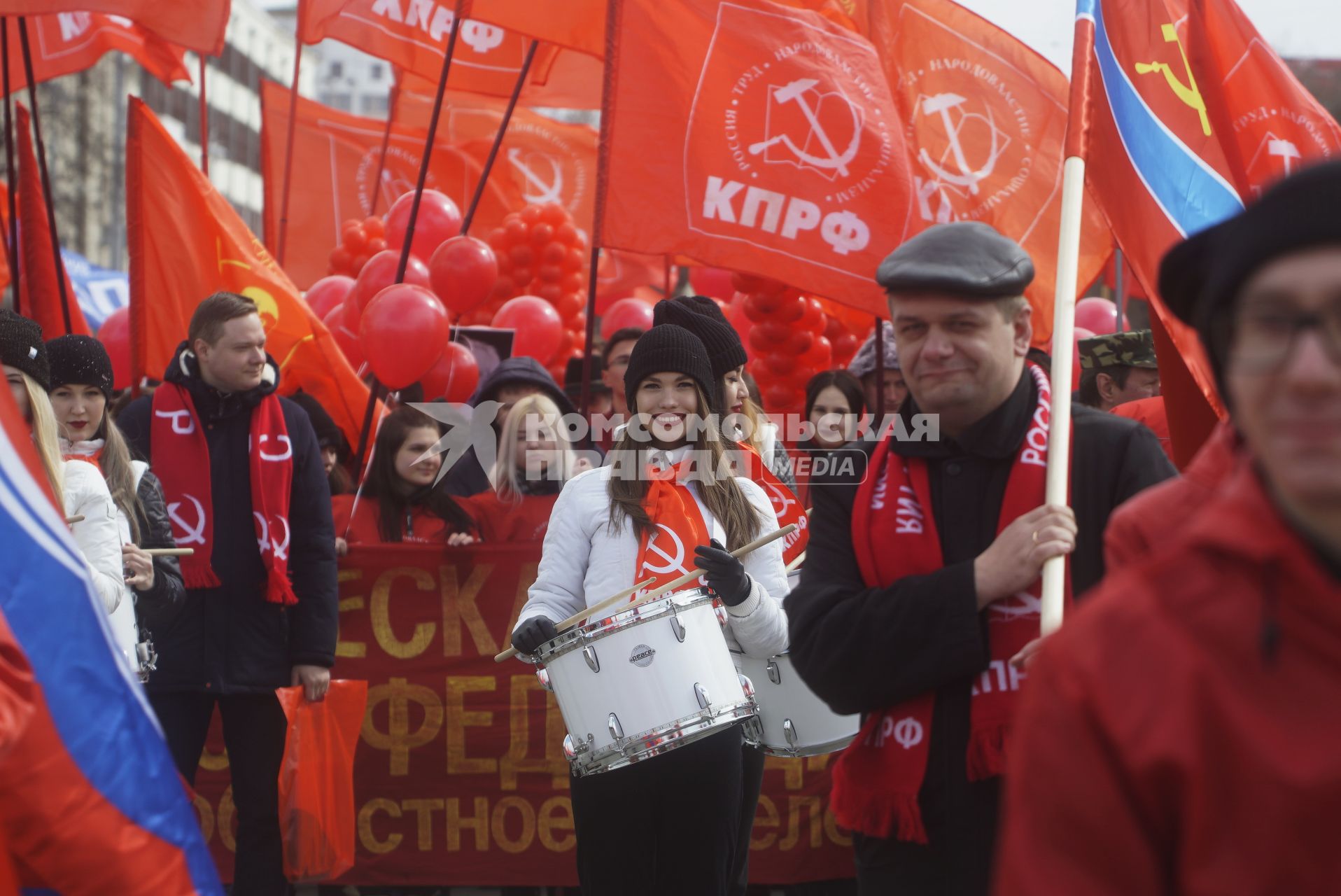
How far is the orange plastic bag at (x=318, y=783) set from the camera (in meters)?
5.52

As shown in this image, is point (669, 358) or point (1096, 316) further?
point (1096, 316)

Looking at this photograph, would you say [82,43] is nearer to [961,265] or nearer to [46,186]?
[46,186]

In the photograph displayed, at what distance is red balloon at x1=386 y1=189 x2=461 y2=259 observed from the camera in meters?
11.2

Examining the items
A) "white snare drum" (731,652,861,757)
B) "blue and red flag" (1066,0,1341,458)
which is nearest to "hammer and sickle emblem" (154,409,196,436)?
"white snare drum" (731,652,861,757)

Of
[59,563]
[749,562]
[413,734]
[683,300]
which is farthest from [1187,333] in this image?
A: [413,734]

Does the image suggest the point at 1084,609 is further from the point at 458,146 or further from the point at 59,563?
the point at 458,146

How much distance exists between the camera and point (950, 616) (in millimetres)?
2633

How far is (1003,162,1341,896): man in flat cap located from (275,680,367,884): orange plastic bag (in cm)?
444

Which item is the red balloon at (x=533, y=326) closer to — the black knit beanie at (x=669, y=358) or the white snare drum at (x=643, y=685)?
the black knit beanie at (x=669, y=358)

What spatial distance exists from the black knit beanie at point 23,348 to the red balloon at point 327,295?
6572 mm

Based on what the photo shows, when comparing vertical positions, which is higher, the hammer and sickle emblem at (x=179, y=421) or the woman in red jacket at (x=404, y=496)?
the hammer and sickle emblem at (x=179, y=421)

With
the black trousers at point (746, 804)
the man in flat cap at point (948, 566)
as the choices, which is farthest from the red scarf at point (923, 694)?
the black trousers at point (746, 804)

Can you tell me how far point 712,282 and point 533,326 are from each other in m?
2.73

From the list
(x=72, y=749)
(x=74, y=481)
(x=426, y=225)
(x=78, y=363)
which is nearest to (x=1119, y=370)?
(x=78, y=363)
